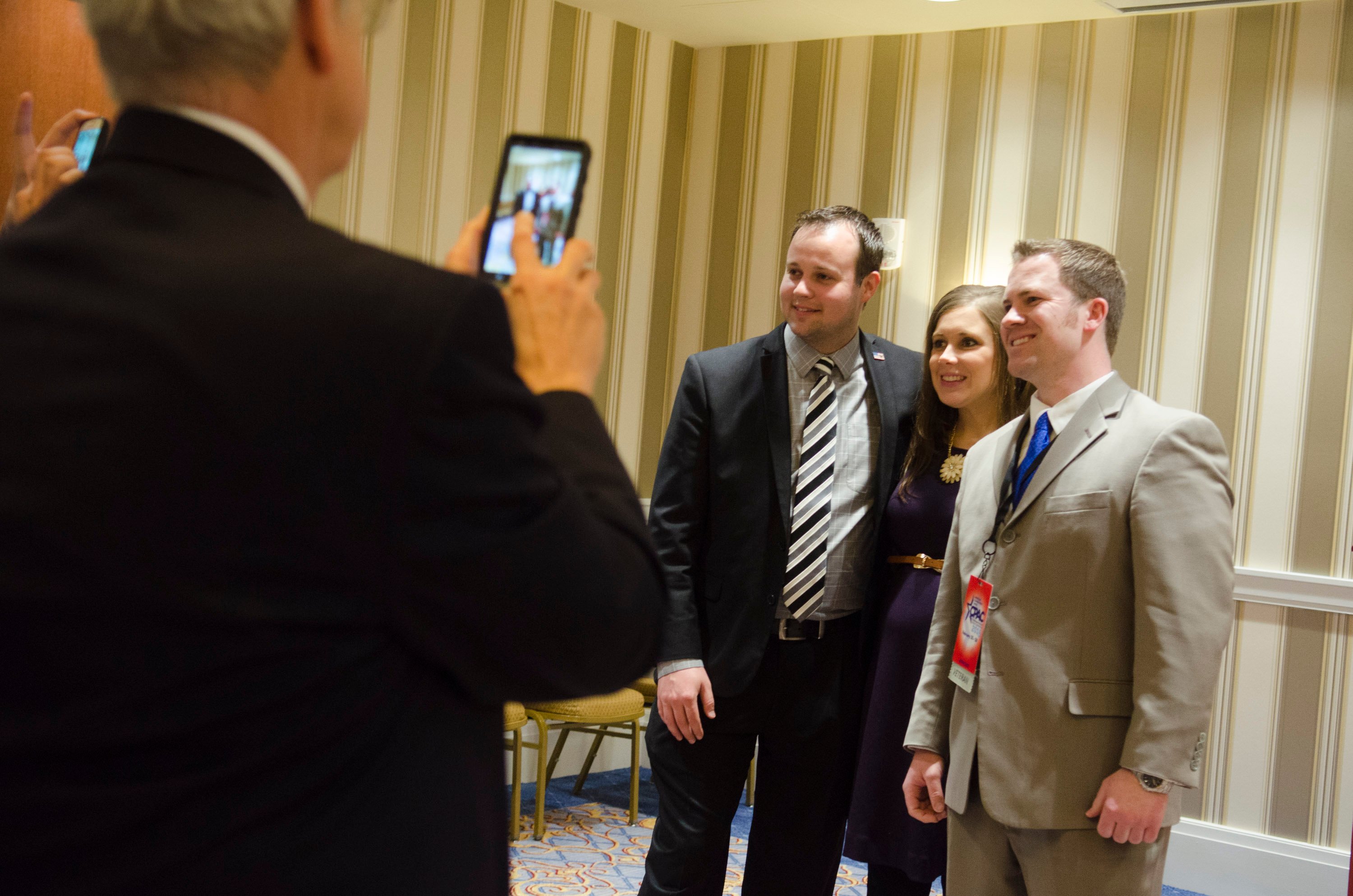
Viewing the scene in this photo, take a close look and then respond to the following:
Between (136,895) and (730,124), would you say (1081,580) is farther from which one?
(730,124)

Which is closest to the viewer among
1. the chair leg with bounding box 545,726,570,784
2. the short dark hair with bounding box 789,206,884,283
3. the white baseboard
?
A: the short dark hair with bounding box 789,206,884,283

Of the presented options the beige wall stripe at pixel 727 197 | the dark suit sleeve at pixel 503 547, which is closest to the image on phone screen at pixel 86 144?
the dark suit sleeve at pixel 503 547

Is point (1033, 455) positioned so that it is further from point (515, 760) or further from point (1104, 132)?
point (1104, 132)

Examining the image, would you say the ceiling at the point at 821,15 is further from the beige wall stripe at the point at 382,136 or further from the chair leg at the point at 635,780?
the chair leg at the point at 635,780

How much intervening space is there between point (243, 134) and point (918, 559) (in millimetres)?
2180

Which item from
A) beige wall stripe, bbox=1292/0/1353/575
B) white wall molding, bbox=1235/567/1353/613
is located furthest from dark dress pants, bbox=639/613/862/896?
beige wall stripe, bbox=1292/0/1353/575

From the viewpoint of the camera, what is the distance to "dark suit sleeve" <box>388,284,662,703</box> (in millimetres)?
688

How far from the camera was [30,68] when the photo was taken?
314 cm

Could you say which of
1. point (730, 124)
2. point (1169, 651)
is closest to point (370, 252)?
point (1169, 651)

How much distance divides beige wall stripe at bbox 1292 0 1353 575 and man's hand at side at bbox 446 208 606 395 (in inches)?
160

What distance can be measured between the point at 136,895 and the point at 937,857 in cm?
227

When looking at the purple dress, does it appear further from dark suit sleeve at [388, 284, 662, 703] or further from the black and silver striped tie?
dark suit sleeve at [388, 284, 662, 703]

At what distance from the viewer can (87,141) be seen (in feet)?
5.48

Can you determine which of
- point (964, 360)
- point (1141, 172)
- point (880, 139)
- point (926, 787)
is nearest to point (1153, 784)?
point (926, 787)
